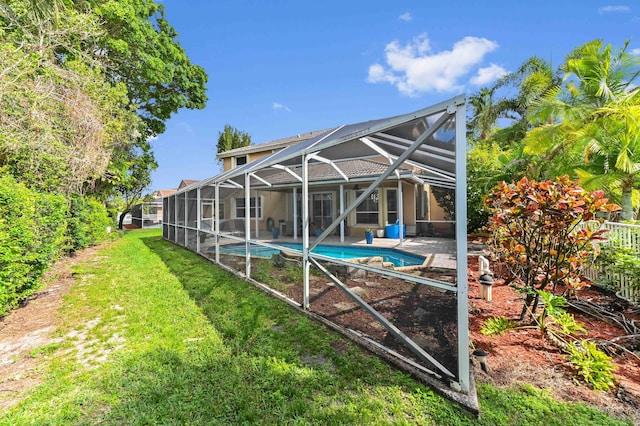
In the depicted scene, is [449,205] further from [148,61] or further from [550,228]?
[148,61]

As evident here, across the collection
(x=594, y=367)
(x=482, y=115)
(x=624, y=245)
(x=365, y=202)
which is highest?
(x=482, y=115)


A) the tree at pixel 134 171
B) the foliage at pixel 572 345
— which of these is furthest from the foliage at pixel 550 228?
the tree at pixel 134 171

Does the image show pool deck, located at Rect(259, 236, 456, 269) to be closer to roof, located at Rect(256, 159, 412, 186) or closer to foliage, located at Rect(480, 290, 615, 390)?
roof, located at Rect(256, 159, 412, 186)

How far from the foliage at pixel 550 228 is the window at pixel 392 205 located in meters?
1.35

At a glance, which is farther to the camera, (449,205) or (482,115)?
(482,115)

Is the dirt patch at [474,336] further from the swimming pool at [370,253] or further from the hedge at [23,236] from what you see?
the hedge at [23,236]

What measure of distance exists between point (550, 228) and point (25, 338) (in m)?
6.59

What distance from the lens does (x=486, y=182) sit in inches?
473

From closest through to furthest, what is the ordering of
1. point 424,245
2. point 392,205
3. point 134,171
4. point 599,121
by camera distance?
point 424,245 → point 392,205 → point 599,121 → point 134,171

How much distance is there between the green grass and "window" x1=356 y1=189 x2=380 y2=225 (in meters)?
1.62

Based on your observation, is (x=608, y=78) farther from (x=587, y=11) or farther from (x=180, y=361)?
(x=180, y=361)

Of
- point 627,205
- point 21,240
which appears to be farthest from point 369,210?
point 627,205

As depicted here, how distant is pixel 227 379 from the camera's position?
9.06 ft

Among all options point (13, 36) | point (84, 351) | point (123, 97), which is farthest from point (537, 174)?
point (123, 97)
